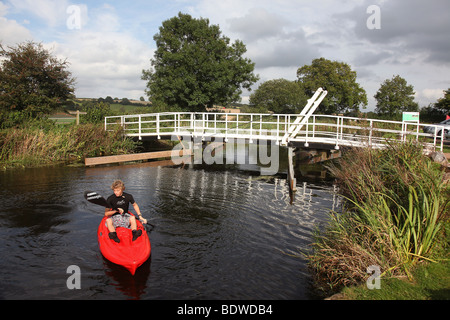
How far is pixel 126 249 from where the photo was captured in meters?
7.23

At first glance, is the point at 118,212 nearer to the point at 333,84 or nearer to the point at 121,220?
the point at 121,220

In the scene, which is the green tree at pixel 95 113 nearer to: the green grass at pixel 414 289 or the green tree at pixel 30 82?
the green tree at pixel 30 82

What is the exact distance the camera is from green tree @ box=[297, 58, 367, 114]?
48062 mm

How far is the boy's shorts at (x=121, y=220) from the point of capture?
7.98m

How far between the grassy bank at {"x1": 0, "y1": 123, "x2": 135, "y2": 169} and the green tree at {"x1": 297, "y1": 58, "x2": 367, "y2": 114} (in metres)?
32.6

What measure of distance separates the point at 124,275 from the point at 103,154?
639 inches

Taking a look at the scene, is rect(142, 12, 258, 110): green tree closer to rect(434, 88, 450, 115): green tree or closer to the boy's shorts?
rect(434, 88, 450, 115): green tree

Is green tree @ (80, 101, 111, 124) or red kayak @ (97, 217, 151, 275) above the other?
green tree @ (80, 101, 111, 124)

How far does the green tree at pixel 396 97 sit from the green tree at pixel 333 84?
3.96 metres

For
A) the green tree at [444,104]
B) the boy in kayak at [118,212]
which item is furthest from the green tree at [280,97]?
the boy in kayak at [118,212]

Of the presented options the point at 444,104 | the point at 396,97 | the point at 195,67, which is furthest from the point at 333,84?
the point at 195,67

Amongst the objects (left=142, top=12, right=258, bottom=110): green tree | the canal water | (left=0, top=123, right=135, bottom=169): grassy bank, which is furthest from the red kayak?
(left=142, top=12, right=258, bottom=110): green tree
